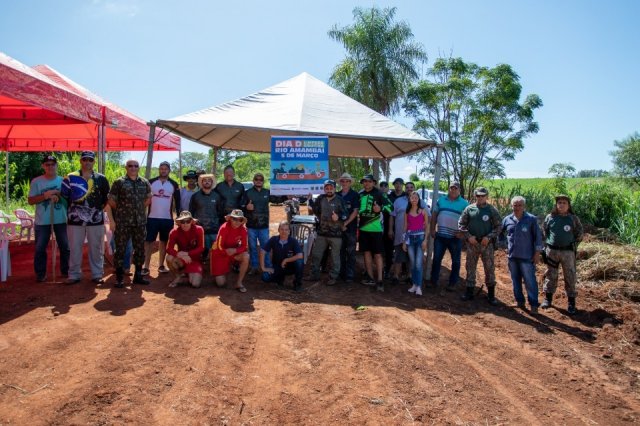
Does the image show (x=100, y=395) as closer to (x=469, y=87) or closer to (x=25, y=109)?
(x=25, y=109)

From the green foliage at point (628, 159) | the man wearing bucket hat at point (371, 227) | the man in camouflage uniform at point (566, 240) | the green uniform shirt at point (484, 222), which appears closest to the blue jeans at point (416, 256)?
the man wearing bucket hat at point (371, 227)

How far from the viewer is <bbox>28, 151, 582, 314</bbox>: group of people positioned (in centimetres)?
602

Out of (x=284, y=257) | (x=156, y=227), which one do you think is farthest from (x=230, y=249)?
(x=156, y=227)

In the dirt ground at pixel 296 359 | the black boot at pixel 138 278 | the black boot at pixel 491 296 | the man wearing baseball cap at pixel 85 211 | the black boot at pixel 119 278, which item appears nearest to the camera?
the dirt ground at pixel 296 359

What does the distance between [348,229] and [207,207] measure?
2311mm

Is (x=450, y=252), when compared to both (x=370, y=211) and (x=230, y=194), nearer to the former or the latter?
(x=370, y=211)

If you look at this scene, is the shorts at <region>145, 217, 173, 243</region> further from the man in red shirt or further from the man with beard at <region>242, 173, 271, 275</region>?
the man with beard at <region>242, 173, 271, 275</region>

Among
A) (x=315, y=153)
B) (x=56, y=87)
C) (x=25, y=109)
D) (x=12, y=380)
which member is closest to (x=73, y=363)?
(x=12, y=380)

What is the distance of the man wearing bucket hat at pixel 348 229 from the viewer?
7.06m

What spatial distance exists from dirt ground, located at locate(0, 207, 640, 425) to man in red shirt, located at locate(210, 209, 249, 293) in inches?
15.4

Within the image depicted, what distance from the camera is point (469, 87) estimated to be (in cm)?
1553

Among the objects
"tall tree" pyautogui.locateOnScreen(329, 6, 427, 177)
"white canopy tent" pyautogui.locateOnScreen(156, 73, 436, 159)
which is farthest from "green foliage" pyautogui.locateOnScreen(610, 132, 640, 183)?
"white canopy tent" pyautogui.locateOnScreen(156, 73, 436, 159)

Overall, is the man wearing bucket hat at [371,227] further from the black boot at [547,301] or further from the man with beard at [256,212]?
the black boot at [547,301]

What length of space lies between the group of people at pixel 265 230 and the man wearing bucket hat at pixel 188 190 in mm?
18
